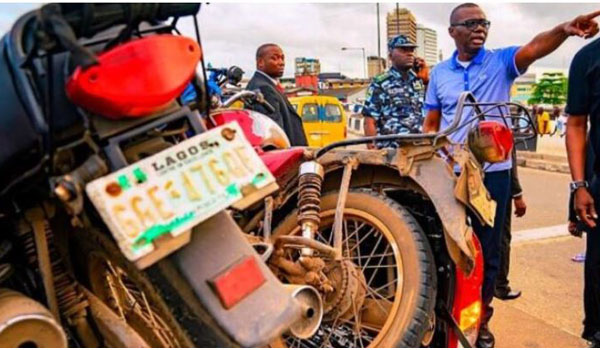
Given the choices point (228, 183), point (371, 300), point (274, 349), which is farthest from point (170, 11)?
point (371, 300)

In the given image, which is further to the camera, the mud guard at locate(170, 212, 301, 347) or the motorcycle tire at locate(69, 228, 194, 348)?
the motorcycle tire at locate(69, 228, 194, 348)

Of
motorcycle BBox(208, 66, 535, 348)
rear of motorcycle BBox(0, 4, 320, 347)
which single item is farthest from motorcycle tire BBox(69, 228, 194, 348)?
motorcycle BBox(208, 66, 535, 348)

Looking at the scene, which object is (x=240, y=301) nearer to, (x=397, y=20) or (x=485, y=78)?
(x=485, y=78)

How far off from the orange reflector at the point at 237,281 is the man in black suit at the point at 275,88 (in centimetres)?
269

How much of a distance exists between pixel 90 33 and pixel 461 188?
1.45 metres

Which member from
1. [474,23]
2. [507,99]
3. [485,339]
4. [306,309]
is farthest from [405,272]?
[474,23]

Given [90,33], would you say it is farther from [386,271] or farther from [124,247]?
[386,271]

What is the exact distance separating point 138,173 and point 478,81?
2576mm

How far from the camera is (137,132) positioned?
4.49ft

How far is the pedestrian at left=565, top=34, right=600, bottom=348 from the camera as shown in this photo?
2.98m

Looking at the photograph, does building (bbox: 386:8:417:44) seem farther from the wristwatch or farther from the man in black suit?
the wristwatch

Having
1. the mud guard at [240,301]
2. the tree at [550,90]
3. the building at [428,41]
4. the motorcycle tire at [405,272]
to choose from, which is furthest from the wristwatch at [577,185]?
the tree at [550,90]

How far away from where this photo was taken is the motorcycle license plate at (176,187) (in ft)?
4.07

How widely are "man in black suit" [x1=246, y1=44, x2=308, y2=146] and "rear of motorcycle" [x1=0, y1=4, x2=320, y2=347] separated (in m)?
2.65
